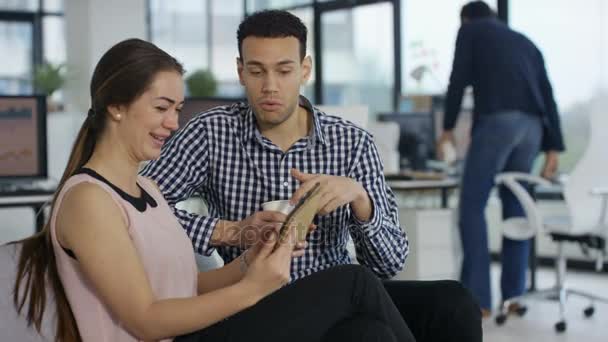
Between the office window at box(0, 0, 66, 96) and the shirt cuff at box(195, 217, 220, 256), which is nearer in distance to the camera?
the shirt cuff at box(195, 217, 220, 256)

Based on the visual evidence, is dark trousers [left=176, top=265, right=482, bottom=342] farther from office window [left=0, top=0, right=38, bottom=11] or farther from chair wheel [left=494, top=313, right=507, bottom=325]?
office window [left=0, top=0, right=38, bottom=11]

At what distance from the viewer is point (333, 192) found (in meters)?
1.95

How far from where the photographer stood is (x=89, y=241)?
5.32 ft

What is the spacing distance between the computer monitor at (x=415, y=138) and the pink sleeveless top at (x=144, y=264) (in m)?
4.52

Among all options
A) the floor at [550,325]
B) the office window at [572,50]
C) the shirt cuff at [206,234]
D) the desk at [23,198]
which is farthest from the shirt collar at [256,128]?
the office window at [572,50]

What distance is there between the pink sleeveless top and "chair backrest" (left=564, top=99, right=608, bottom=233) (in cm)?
319

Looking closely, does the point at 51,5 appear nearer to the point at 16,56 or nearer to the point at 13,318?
the point at 16,56

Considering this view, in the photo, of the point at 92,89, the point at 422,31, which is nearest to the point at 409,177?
the point at 422,31

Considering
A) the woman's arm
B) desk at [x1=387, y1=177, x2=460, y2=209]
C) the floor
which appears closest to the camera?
the woman's arm

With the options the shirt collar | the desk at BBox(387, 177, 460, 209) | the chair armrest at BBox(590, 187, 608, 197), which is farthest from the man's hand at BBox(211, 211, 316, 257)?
the desk at BBox(387, 177, 460, 209)

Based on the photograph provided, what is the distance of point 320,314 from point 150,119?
484mm

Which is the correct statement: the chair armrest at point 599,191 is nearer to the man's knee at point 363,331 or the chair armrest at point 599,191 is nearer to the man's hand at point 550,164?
the man's hand at point 550,164

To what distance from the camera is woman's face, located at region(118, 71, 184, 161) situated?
1.79 m

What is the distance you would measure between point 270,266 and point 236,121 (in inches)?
29.9
